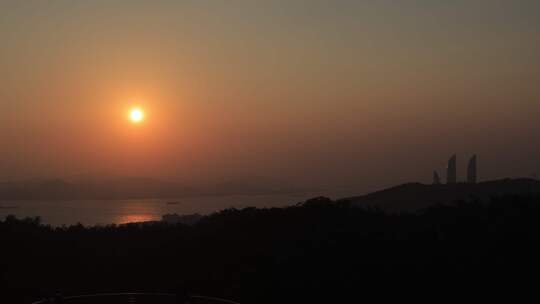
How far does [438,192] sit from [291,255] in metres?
49.3

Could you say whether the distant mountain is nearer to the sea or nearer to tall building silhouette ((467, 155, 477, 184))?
the sea

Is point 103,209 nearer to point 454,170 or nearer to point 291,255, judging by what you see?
point 454,170

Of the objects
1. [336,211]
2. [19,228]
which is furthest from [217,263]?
[19,228]

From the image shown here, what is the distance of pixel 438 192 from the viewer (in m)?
63.4

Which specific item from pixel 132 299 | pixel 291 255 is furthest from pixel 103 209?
pixel 132 299

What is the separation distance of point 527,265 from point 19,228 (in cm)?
1759

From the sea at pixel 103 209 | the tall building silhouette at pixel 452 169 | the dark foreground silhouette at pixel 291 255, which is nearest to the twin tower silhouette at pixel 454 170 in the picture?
the tall building silhouette at pixel 452 169

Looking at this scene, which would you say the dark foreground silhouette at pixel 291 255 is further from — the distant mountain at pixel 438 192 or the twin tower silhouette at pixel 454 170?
the twin tower silhouette at pixel 454 170

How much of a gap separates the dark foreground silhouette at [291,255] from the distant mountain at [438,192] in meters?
34.4

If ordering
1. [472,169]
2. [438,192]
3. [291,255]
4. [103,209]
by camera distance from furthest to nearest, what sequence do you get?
[472,169] < [103,209] < [438,192] < [291,255]

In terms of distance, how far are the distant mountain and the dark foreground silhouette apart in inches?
1355

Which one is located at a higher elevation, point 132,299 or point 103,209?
point 103,209

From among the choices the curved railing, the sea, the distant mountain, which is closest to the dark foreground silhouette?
the curved railing

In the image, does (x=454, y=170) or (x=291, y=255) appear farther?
(x=454, y=170)
